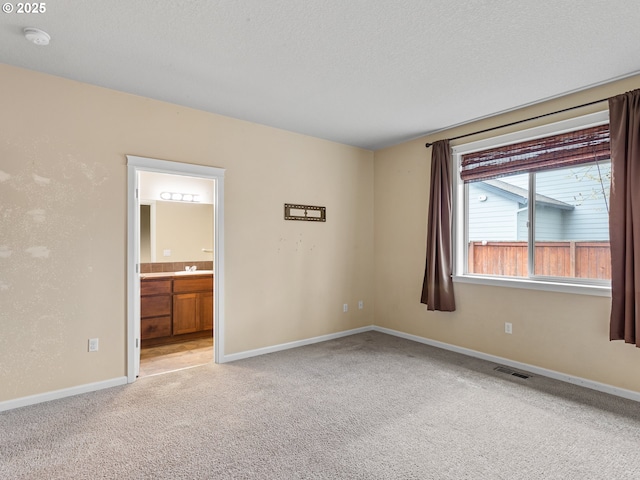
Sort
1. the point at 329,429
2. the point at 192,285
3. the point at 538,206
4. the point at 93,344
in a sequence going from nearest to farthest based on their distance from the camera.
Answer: the point at 329,429, the point at 93,344, the point at 538,206, the point at 192,285

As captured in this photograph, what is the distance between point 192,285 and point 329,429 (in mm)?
3007

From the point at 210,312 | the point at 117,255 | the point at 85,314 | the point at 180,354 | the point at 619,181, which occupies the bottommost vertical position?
the point at 180,354

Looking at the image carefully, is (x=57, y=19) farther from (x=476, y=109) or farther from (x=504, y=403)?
(x=504, y=403)

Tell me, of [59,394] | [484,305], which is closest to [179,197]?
[59,394]

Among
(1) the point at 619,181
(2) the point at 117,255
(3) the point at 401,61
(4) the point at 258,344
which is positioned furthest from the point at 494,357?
(2) the point at 117,255

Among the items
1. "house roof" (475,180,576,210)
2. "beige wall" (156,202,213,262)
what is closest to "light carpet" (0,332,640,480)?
"house roof" (475,180,576,210)

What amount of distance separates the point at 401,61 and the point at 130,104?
7.91 ft

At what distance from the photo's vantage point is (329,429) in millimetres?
2404

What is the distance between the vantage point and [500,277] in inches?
152

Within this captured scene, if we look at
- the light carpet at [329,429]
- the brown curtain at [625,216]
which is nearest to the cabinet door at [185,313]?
the light carpet at [329,429]

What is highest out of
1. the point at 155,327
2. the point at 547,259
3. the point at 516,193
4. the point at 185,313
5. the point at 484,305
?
the point at 516,193

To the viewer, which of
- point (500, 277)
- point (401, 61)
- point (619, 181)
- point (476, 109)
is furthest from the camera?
point (500, 277)

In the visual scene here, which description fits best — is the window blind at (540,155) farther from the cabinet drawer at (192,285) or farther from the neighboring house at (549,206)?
the cabinet drawer at (192,285)

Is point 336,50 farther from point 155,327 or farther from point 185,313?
point 155,327
